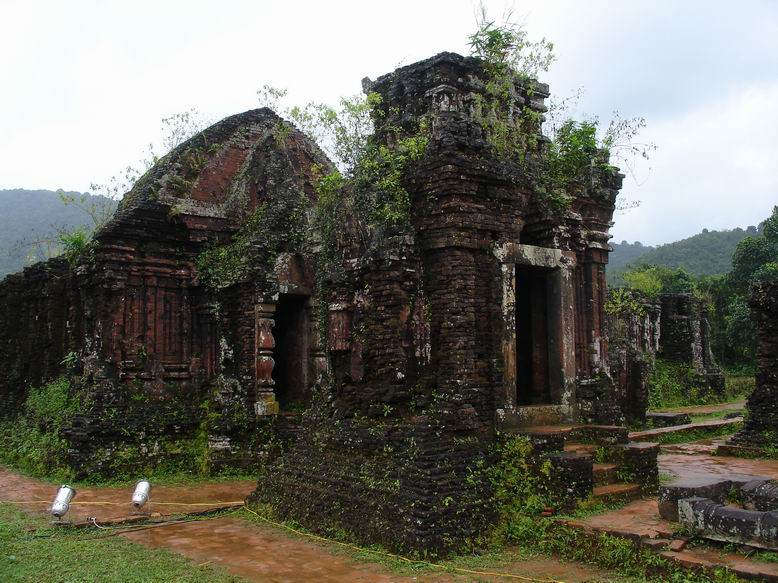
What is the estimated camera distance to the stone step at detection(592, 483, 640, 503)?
7711 millimetres

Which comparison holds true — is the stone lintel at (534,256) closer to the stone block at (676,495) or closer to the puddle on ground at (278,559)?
the stone block at (676,495)

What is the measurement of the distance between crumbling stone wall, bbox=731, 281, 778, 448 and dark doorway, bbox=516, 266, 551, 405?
19.8 feet

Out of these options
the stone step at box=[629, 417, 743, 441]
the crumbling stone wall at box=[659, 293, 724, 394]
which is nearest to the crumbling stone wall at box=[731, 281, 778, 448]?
the stone step at box=[629, 417, 743, 441]

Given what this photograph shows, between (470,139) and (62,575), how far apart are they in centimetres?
643

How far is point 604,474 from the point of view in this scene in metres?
8.12

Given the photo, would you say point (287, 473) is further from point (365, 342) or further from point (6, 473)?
point (6, 473)

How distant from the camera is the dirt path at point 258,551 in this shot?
257 inches

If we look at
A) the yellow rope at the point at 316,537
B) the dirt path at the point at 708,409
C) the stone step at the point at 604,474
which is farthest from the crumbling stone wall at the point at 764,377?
the yellow rope at the point at 316,537

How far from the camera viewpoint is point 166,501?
10805 millimetres

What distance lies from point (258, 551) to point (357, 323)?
2.92 m

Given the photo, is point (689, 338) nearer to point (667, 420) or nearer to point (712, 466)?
point (667, 420)

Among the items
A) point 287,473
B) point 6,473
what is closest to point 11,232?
point 6,473

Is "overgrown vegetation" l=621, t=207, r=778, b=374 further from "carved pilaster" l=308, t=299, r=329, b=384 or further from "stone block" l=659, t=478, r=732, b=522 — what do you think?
"stone block" l=659, t=478, r=732, b=522

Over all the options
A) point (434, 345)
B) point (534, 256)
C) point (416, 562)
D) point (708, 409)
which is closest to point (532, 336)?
point (534, 256)
